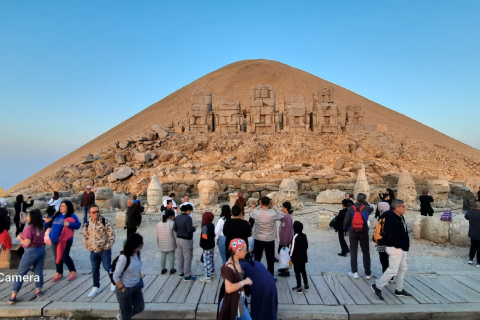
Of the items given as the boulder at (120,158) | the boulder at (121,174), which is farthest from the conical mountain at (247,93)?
the boulder at (121,174)

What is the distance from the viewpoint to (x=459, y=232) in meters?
8.26

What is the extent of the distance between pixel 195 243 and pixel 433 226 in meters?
6.71

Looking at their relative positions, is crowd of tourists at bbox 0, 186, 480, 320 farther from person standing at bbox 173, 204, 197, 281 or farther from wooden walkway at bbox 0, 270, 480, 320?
wooden walkway at bbox 0, 270, 480, 320

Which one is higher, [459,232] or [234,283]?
[234,283]

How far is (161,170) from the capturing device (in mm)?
18828

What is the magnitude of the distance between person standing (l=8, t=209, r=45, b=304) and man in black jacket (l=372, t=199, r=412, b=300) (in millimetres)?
5560

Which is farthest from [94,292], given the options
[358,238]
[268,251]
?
[358,238]

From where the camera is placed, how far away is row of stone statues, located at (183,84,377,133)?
82.2 feet

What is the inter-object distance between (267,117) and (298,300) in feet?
69.3

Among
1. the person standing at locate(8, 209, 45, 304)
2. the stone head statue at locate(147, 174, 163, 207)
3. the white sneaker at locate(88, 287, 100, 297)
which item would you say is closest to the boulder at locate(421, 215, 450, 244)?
the white sneaker at locate(88, 287, 100, 297)

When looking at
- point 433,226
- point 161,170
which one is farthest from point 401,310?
point 161,170

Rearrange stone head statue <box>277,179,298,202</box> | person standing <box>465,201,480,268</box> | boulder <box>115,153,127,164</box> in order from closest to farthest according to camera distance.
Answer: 1. person standing <box>465,201,480,268</box>
2. stone head statue <box>277,179,298,202</box>
3. boulder <box>115,153,127,164</box>

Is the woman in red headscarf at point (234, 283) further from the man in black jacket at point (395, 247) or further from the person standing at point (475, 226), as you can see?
the person standing at point (475, 226)

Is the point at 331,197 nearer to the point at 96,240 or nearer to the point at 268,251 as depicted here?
the point at 268,251
